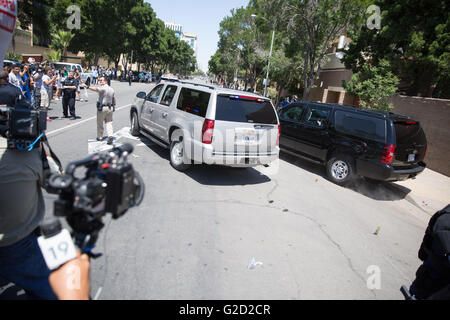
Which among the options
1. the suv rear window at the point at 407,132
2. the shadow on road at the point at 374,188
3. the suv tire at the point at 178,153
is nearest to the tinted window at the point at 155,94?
the suv tire at the point at 178,153

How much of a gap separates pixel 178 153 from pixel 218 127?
1339 millimetres

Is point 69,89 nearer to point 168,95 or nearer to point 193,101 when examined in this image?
point 168,95

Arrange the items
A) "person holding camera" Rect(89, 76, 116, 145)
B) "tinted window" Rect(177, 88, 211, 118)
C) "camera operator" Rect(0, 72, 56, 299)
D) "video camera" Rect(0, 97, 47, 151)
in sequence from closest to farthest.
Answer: "camera operator" Rect(0, 72, 56, 299), "video camera" Rect(0, 97, 47, 151), "tinted window" Rect(177, 88, 211, 118), "person holding camera" Rect(89, 76, 116, 145)

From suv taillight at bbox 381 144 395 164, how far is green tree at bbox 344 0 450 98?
797 centimetres

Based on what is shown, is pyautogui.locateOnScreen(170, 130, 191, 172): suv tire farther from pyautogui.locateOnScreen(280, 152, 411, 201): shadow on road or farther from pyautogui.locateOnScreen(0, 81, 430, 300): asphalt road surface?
pyautogui.locateOnScreen(280, 152, 411, 201): shadow on road

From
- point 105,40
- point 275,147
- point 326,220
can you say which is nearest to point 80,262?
point 326,220

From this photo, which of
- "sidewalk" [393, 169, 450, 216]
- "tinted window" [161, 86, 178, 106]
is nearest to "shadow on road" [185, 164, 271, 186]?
"tinted window" [161, 86, 178, 106]

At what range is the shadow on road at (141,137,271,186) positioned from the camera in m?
6.50

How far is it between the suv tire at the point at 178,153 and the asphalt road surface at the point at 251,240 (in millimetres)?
205

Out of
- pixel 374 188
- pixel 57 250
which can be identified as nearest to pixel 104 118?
pixel 57 250

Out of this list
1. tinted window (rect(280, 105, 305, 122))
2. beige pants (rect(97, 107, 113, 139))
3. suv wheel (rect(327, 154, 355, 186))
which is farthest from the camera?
tinted window (rect(280, 105, 305, 122))

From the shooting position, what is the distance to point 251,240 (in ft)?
13.7

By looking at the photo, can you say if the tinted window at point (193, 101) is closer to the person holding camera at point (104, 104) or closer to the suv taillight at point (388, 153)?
the person holding camera at point (104, 104)
